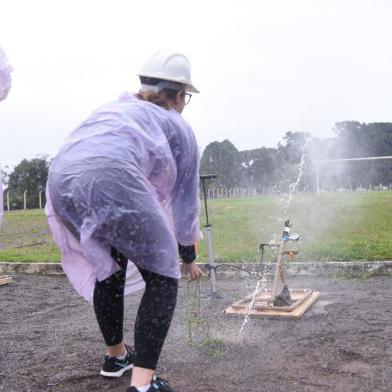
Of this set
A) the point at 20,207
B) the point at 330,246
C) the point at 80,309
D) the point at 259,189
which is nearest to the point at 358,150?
the point at 259,189

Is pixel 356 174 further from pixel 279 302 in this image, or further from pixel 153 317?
pixel 153 317

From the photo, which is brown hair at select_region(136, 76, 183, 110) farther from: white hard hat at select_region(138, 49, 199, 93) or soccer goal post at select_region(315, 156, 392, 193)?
soccer goal post at select_region(315, 156, 392, 193)

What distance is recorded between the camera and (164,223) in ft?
8.93

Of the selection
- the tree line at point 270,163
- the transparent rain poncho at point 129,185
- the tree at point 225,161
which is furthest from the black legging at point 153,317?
the tree at point 225,161

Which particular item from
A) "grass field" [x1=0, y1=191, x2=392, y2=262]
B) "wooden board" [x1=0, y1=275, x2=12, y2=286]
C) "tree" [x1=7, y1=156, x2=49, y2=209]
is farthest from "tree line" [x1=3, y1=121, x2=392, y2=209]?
"wooden board" [x1=0, y1=275, x2=12, y2=286]

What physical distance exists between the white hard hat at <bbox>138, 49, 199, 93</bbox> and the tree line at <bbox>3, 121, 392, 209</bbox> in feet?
46.1

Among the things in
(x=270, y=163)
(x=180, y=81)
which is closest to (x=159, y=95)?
(x=180, y=81)

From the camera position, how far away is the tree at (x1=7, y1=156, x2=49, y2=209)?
4519 centimetres

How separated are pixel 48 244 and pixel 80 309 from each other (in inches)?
257

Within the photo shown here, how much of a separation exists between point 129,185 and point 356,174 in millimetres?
35671

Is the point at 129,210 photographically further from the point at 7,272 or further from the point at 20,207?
the point at 20,207

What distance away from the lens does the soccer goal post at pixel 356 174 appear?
3444 cm

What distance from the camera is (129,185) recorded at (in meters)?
2.62

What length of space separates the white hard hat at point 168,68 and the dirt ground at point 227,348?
1721mm
